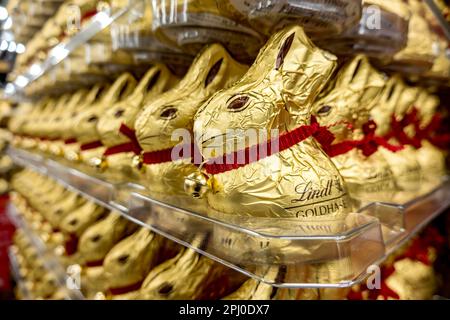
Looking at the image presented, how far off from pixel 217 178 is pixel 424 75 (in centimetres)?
73

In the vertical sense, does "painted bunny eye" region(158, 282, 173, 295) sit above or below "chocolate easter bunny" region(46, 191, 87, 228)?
above

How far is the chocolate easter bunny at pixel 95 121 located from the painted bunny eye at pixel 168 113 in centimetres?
43

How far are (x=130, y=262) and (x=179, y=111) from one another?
1.15 ft

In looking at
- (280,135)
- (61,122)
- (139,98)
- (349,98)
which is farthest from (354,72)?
Result: (61,122)

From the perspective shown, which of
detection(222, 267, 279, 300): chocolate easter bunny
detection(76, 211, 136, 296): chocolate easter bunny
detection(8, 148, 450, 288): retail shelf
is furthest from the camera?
detection(76, 211, 136, 296): chocolate easter bunny

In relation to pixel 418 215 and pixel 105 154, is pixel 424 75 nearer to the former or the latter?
pixel 418 215

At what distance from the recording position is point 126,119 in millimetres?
906

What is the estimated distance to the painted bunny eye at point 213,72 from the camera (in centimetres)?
69

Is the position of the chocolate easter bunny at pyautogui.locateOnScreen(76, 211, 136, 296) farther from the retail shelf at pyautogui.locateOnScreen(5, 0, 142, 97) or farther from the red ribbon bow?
the retail shelf at pyautogui.locateOnScreen(5, 0, 142, 97)

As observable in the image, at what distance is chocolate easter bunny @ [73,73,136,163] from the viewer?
1101 millimetres

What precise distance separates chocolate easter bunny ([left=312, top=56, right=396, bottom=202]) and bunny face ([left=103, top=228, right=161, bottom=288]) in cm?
42

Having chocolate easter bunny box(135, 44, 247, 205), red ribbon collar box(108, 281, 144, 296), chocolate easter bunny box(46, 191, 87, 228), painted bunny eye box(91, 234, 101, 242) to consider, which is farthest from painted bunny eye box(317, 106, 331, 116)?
chocolate easter bunny box(46, 191, 87, 228)

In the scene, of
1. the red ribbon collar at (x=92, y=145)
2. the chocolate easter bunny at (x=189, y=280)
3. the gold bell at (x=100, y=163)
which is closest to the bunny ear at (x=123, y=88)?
the red ribbon collar at (x=92, y=145)
